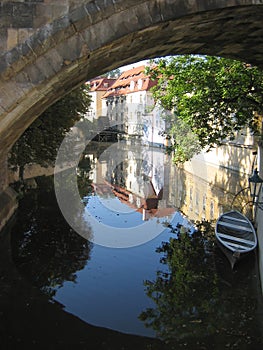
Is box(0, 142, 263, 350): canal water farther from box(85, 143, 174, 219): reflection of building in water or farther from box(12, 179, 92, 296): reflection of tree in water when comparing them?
box(85, 143, 174, 219): reflection of building in water

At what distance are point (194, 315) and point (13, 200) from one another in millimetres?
7806

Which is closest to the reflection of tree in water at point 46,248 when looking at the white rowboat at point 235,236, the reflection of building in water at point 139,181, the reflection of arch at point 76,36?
the white rowboat at point 235,236

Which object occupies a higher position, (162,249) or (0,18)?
(162,249)

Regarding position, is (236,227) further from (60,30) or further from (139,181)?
(139,181)

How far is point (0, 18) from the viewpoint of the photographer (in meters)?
4.63

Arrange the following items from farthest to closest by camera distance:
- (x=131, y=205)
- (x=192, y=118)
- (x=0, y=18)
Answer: (x=131, y=205) → (x=192, y=118) → (x=0, y=18)

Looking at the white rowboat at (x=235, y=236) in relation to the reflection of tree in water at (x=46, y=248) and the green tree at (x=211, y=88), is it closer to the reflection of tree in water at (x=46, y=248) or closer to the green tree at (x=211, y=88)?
the green tree at (x=211, y=88)

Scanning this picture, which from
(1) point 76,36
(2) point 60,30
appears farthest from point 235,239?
(2) point 60,30

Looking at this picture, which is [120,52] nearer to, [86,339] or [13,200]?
[86,339]

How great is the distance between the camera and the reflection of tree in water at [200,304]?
6.46 meters

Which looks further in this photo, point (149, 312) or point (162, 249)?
point (162, 249)

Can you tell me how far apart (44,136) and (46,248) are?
5153 millimetres

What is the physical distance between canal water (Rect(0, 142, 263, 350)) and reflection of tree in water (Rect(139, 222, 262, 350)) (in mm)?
19

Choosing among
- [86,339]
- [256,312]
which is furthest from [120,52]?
[256,312]
